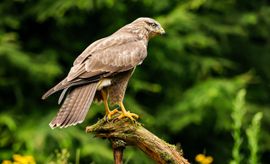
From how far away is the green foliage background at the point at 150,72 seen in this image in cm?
1046

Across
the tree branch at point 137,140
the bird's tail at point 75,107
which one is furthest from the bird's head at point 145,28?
the tree branch at point 137,140

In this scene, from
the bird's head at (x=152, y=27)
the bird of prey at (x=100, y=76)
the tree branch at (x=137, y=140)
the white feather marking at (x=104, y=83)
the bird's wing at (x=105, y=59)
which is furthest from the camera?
the bird's head at (x=152, y=27)

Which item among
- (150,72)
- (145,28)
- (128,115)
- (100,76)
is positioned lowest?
(128,115)

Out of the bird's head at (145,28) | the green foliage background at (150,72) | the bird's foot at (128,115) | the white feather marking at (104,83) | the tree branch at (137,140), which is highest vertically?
the green foliage background at (150,72)

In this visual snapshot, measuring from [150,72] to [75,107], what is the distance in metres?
7.01

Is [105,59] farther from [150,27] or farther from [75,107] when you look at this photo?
[150,27]

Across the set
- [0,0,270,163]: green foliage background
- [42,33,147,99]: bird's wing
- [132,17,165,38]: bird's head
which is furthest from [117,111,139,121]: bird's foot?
[0,0,270,163]: green foliage background

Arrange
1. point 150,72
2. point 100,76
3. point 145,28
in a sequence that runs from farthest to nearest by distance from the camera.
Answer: point 150,72 < point 145,28 < point 100,76

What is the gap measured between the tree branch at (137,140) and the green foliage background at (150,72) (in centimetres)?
470

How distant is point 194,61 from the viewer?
1203 centimetres

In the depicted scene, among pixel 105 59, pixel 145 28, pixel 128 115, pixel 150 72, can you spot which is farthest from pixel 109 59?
pixel 150 72

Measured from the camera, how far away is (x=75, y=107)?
5.16 metres

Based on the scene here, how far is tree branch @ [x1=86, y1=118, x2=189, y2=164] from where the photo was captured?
16.4 feet

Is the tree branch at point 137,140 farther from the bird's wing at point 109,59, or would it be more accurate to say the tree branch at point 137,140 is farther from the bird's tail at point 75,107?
the bird's wing at point 109,59
